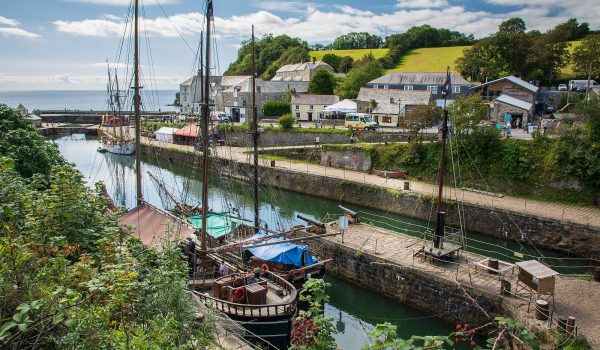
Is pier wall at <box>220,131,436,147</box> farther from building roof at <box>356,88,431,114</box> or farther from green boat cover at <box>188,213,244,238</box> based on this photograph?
green boat cover at <box>188,213,244,238</box>

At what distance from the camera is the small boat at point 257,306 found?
1569 cm

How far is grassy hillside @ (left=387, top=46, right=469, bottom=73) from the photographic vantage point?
92.1 metres

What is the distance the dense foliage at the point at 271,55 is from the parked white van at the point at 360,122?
6112 cm

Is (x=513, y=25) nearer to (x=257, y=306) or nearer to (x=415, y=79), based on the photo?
(x=415, y=79)

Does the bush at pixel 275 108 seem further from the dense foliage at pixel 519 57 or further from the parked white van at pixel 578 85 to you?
the parked white van at pixel 578 85

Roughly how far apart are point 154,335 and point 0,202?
5.69m

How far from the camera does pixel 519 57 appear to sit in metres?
64.7

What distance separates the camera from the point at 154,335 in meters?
7.09

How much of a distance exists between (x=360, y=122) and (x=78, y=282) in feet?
152

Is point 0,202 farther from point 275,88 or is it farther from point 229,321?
point 275,88

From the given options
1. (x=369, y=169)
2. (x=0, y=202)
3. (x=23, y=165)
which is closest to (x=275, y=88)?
(x=369, y=169)

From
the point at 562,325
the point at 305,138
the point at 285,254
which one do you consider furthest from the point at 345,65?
the point at 562,325

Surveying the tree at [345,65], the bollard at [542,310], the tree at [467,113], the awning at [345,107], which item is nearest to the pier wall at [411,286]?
the bollard at [542,310]

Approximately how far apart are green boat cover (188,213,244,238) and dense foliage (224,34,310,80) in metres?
90.0
